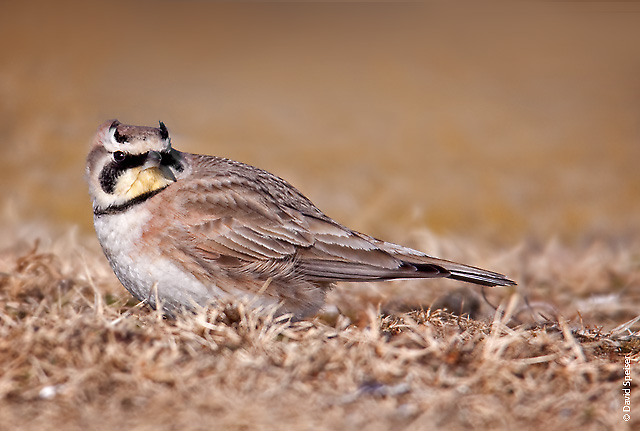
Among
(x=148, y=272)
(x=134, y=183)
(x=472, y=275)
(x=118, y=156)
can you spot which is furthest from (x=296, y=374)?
(x=118, y=156)

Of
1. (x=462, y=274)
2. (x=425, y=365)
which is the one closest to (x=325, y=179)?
(x=462, y=274)

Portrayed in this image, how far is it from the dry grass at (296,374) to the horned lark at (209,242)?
0.31 m

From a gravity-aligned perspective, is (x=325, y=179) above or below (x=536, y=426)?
above

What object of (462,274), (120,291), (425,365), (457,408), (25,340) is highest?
(462,274)

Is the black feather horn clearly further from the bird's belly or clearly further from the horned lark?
the bird's belly

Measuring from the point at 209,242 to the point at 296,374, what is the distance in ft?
4.89

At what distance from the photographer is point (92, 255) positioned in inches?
287

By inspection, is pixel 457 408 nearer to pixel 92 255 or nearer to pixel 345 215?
pixel 92 255

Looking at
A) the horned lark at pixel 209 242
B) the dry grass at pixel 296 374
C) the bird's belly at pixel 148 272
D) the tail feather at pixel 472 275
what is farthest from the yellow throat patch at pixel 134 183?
the tail feather at pixel 472 275

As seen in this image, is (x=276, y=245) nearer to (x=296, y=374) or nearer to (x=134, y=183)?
(x=134, y=183)

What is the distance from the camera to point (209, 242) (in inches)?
195

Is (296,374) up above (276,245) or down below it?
below

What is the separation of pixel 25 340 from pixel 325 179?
7882 mm

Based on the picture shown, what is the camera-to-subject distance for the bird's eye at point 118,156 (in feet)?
16.3
